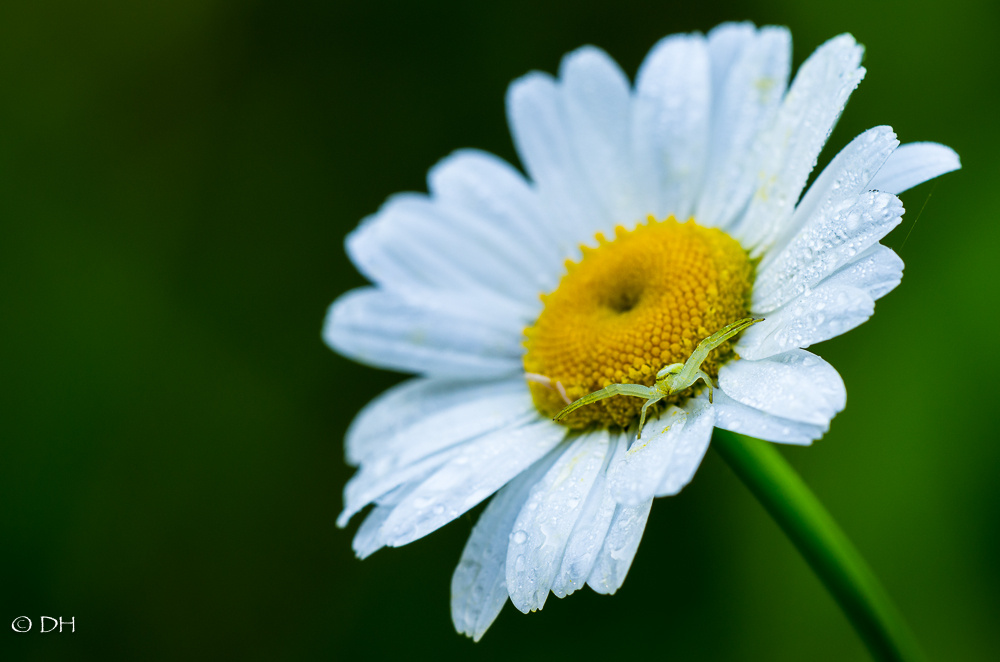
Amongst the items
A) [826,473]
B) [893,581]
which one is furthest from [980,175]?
[893,581]

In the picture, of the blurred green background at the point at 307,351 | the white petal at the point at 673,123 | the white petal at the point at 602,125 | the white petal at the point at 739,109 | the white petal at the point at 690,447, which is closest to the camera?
the white petal at the point at 690,447

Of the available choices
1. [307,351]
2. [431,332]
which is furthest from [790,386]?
[307,351]

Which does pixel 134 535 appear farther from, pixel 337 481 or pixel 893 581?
pixel 893 581

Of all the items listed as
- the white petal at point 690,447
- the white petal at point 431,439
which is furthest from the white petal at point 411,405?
the white petal at point 690,447

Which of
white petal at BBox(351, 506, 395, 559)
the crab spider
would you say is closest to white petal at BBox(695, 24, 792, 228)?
the crab spider

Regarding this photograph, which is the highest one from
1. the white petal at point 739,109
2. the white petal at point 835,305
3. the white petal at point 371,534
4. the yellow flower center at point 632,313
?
the white petal at point 739,109

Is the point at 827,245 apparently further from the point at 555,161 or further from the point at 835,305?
the point at 555,161

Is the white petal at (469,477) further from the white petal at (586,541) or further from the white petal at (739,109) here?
the white petal at (739,109)
